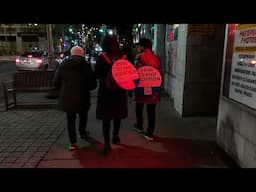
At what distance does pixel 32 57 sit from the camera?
19969mm

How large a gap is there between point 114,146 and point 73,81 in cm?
128

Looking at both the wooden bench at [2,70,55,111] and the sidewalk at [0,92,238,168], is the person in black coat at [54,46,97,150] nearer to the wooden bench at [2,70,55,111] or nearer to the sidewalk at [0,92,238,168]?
the sidewalk at [0,92,238,168]

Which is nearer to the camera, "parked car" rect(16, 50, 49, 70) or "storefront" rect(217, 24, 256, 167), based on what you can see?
"storefront" rect(217, 24, 256, 167)

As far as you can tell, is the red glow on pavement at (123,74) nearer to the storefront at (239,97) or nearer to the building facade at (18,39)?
the storefront at (239,97)

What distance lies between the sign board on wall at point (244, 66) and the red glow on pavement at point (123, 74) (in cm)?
153

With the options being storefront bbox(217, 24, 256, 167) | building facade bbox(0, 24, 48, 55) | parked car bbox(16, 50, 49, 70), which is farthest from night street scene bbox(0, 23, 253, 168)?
building facade bbox(0, 24, 48, 55)

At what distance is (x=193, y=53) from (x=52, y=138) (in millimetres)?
3575

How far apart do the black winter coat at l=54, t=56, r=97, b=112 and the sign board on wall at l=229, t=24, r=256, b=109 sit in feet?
7.03

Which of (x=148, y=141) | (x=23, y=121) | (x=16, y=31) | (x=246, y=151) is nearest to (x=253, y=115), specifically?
(x=246, y=151)

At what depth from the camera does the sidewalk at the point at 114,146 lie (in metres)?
4.80

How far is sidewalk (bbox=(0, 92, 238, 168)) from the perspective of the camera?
15.8 ft

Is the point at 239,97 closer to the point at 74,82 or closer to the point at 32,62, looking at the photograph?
the point at 74,82

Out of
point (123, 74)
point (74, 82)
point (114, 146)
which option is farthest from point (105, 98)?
point (114, 146)
